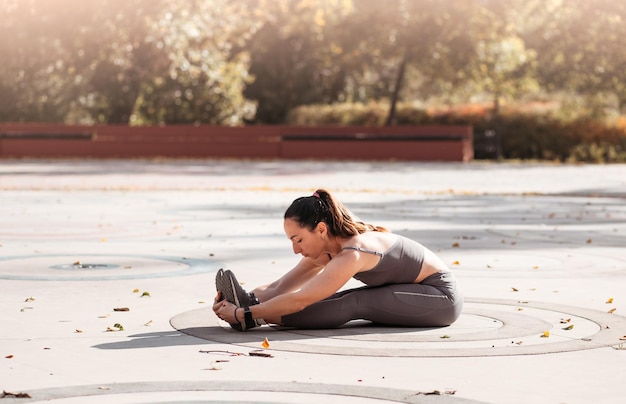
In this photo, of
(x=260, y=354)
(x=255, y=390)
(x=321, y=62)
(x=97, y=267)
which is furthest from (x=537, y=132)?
(x=255, y=390)

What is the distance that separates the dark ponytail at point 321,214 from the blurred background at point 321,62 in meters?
39.3

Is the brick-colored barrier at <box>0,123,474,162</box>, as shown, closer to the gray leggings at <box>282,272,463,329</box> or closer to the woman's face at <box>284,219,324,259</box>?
the gray leggings at <box>282,272,463,329</box>

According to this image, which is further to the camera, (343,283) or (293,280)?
(293,280)

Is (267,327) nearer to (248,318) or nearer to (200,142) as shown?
(248,318)

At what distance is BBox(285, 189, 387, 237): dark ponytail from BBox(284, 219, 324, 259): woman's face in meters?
0.03

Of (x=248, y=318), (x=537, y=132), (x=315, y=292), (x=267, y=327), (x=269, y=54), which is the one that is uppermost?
(x=269, y=54)

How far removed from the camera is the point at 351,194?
24.9 metres

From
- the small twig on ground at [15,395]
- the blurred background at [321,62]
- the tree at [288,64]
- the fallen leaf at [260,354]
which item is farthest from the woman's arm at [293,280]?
the tree at [288,64]

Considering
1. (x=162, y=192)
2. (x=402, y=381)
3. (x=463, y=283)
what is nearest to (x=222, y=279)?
(x=402, y=381)

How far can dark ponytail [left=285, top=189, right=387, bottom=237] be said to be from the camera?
24.7ft

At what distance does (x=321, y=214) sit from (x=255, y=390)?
2099mm

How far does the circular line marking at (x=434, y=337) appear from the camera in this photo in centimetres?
679

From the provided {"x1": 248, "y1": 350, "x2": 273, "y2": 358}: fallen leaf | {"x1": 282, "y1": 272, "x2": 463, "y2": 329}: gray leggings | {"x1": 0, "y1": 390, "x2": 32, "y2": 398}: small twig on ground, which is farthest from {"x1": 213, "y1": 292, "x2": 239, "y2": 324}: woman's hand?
{"x1": 0, "y1": 390, "x2": 32, "y2": 398}: small twig on ground

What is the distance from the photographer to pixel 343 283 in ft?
24.7
